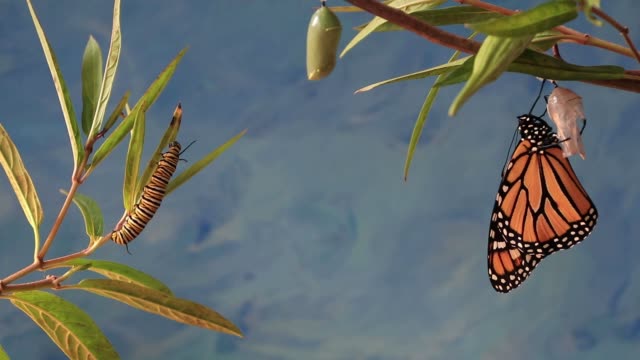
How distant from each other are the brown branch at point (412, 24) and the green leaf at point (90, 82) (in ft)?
1.81

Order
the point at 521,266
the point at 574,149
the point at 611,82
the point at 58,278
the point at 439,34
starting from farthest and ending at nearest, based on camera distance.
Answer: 1. the point at 521,266
2. the point at 58,278
3. the point at 574,149
4. the point at 611,82
5. the point at 439,34

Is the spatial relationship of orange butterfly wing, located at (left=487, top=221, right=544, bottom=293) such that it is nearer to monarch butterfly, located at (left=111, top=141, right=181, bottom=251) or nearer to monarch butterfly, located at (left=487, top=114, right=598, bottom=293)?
monarch butterfly, located at (left=487, top=114, right=598, bottom=293)

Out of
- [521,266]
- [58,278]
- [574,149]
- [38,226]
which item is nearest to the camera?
[574,149]

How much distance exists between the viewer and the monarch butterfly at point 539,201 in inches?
33.9

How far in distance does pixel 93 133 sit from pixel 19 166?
10 cm

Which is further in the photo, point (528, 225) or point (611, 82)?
point (528, 225)

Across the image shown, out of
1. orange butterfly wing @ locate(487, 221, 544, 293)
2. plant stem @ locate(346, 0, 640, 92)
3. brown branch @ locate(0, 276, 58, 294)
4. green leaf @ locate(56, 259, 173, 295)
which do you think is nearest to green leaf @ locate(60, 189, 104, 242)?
green leaf @ locate(56, 259, 173, 295)

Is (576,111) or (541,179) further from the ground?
(541,179)

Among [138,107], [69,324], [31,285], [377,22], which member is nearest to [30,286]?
[31,285]

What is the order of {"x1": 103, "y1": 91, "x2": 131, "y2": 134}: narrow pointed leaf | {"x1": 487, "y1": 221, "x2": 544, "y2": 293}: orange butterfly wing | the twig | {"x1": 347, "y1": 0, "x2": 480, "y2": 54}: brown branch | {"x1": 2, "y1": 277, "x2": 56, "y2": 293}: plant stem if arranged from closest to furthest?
1. {"x1": 347, "y1": 0, "x2": 480, "y2": 54}: brown branch
2. the twig
3. {"x1": 2, "y1": 277, "x2": 56, "y2": 293}: plant stem
4. {"x1": 103, "y1": 91, "x2": 131, "y2": 134}: narrow pointed leaf
5. {"x1": 487, "y1": 221, "x2": 544, "y2": 293}: orange butterfly wing

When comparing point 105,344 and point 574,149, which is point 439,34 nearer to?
point 574,149

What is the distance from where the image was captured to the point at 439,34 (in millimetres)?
435

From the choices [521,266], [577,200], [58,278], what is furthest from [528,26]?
[521,266]

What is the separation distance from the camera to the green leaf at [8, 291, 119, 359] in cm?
88
